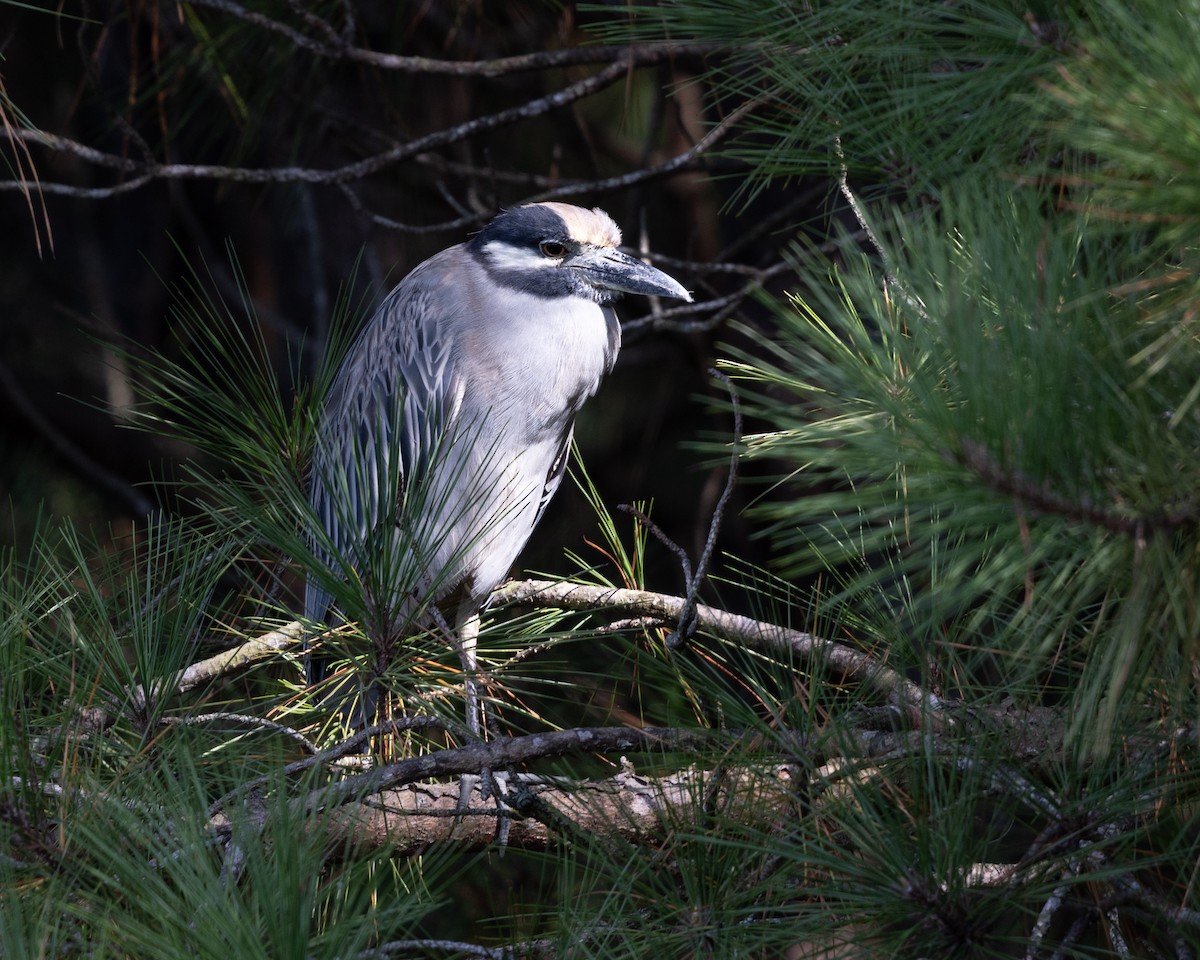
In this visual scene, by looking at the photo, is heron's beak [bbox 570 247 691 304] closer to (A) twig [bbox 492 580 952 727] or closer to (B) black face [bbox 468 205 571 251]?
(B) black face [bbox 468 205 571 251]

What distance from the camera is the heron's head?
2.48 meters

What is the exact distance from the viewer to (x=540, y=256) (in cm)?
256

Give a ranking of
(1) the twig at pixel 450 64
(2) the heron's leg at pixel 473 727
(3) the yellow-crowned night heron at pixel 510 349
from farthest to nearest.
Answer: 1. (3) the yellow-crowned night heron at pixel 510 349
2. (1) the twig at pixel 450 64
3. (2) the heron's leg at pixel 473 727

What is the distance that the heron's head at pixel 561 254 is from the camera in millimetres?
2484

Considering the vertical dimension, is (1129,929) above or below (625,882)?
below

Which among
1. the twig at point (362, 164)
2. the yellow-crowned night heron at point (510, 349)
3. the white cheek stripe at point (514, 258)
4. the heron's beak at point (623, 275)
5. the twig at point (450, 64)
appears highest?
the twig at point (450, 64)

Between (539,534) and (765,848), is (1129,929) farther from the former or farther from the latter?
(539,534)

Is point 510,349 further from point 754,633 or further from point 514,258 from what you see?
point 754,633

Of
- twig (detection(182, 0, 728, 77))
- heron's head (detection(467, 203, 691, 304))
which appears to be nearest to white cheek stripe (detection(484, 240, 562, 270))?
heron's head (detection(467, 203, 691, 304))

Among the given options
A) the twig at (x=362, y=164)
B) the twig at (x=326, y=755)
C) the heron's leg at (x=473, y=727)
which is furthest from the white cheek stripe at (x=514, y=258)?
the twig at (x=326, y=755)

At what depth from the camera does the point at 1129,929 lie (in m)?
1.27

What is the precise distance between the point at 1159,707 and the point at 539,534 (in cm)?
258

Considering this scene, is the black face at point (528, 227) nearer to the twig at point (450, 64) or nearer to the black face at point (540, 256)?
the black face at point (540, 256)

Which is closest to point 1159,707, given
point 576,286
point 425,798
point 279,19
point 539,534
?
point 425,798
